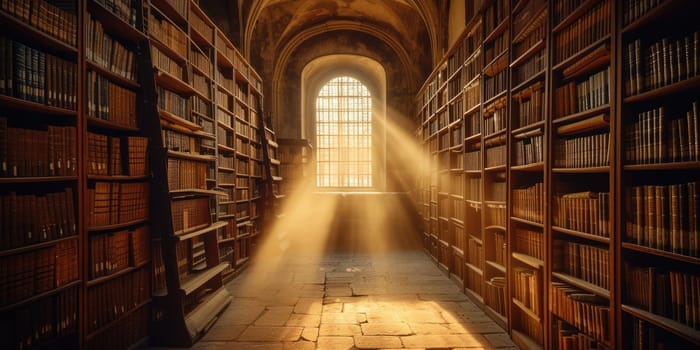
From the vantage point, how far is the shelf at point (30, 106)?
208cm

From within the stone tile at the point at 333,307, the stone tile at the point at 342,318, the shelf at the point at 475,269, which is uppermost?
the shelf at the point at 475,269

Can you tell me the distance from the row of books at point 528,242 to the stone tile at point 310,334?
2024 mm

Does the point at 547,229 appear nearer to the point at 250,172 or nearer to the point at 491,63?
the point at 491,63

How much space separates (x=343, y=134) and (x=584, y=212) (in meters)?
10.1

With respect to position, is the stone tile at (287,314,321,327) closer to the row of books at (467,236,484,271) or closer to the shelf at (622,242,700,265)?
the row of books at (467,236,484,271)

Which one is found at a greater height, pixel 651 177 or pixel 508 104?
pixel 508 104

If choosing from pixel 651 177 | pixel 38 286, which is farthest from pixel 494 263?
pixel 38 286

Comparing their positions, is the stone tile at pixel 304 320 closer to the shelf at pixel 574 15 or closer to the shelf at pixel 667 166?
the shelf at pixel 667 166

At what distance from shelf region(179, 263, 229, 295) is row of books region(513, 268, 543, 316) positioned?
2.91 m

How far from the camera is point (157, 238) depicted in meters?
3.43

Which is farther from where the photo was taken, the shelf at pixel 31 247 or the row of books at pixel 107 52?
the row of books at pixel 107 52

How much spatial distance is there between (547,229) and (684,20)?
5.12 feet

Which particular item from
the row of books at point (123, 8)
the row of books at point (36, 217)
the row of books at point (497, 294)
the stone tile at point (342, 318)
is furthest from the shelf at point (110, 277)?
the row of books at point (497, 294)

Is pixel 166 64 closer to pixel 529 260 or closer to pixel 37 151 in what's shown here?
pixel 37 151
